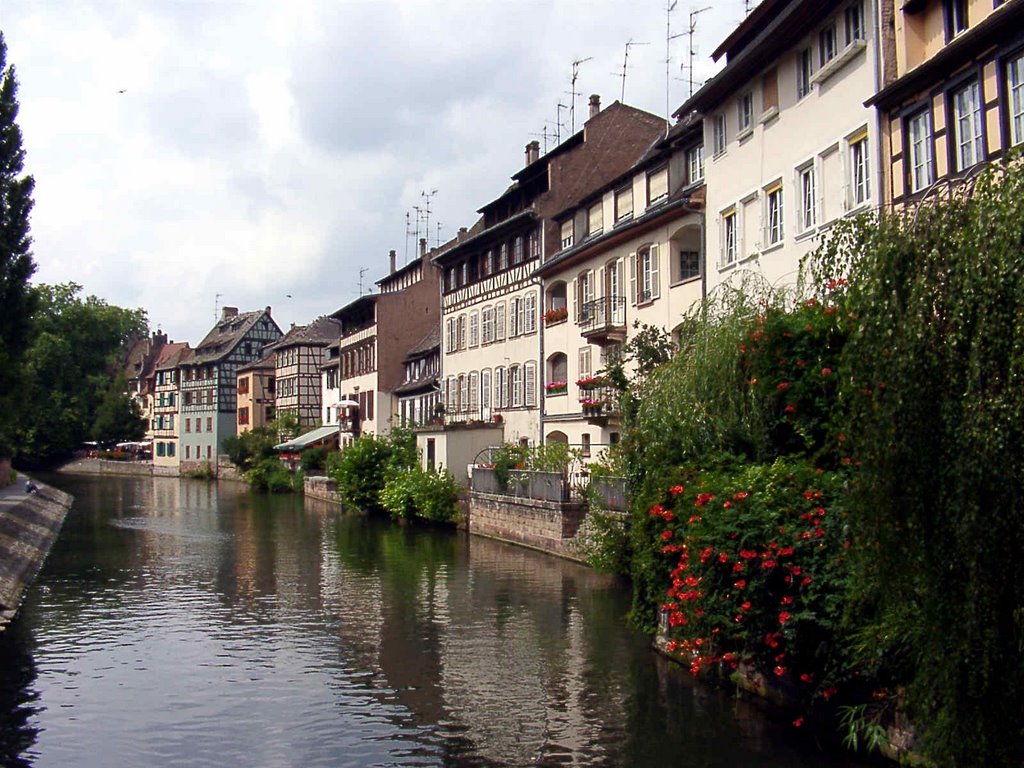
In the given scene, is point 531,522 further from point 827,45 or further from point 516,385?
point 827,45

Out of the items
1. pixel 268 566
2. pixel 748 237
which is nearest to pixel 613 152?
pixel 748 237

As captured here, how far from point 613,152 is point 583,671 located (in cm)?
2504

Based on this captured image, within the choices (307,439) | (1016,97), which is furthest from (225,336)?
(1016,97)

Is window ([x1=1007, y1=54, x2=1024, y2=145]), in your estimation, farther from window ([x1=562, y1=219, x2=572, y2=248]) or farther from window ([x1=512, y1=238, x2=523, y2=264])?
window ([x1=512, y1=238, x2=523, y2=264])

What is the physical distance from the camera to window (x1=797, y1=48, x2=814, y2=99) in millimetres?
19484

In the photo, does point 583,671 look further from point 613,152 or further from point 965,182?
point 613,152

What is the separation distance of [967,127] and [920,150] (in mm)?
1371

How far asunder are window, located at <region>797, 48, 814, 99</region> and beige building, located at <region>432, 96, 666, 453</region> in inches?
568

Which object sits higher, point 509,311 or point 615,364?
point 509,311

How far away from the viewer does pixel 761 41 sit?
2017cm

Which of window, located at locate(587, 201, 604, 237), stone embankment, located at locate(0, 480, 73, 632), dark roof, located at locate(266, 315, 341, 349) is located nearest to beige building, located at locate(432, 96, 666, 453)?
window, located at locate(587, 201, 604, 237)

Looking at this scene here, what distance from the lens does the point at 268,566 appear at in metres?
27.3

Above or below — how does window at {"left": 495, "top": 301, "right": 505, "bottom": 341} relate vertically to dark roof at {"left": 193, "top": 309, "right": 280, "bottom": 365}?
below

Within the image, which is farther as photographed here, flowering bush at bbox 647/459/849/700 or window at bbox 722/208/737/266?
window at bbox 722/208/737/266
